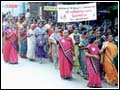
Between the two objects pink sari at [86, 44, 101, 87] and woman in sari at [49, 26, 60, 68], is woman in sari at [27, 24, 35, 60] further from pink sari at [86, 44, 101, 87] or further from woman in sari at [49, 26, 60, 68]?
pink sari at [86, 44, 101, 87]

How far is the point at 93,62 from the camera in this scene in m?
9.42

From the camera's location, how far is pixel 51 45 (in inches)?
449

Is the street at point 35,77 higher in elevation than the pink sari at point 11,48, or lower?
lower

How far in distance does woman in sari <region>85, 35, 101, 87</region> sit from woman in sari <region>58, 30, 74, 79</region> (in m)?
0.71

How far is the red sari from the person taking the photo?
9.96 meters

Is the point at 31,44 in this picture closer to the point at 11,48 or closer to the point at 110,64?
the point at 11,48

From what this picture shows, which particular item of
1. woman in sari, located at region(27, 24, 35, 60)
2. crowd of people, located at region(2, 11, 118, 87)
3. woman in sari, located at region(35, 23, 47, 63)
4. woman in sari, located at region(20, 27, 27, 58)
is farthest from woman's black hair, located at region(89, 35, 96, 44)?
woman in sari, located at region(20, 27, 27, 58)

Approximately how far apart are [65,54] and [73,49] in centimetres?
28

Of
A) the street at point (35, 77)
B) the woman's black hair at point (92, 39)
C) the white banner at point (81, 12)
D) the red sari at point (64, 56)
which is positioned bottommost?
the street at point (35, 77)

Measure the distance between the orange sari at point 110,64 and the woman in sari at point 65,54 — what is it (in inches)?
33.1

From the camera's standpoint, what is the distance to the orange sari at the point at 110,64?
32.0 ft

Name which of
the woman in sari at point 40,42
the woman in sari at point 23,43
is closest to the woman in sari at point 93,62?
the woman in sari at point 40,42

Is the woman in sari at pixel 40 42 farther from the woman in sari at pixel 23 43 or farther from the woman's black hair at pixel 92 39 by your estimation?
the woman's black hair at pixel 92 39

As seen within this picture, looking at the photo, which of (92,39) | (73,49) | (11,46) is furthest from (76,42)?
(11,46)
